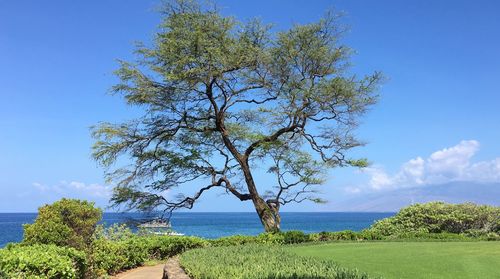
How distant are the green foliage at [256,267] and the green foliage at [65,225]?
3.00 meters

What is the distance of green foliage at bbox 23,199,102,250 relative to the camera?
11203mm

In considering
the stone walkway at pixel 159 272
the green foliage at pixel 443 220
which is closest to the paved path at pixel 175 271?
the stone walkway at pixel 159 272

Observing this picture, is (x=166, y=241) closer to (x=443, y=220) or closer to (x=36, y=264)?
(x=36, y=264)

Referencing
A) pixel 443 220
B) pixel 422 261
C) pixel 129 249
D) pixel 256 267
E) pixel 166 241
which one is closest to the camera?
pixel 256 267

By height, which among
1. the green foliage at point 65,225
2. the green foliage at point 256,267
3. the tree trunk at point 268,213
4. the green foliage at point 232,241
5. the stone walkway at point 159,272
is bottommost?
the stone walkway at point 159,272

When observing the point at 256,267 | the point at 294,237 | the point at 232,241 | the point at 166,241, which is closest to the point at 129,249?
the point at 166,241

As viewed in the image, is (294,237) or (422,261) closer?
(422,261)

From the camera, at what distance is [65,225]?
11.5m

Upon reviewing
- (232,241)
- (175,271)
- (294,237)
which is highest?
(294,237)

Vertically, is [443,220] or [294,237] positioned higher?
[443,220]

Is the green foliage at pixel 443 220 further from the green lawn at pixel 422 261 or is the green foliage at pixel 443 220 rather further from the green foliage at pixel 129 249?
the green foliage at pixel 129 249

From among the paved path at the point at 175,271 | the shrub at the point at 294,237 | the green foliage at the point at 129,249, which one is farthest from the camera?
the shrub at the point at 294,237

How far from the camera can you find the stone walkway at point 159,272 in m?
8.97

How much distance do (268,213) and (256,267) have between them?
12352mm
